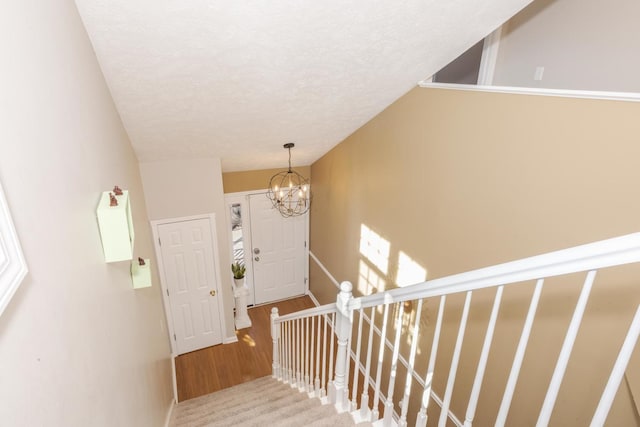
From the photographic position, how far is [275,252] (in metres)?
6.11

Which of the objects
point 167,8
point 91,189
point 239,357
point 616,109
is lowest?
point 239,357

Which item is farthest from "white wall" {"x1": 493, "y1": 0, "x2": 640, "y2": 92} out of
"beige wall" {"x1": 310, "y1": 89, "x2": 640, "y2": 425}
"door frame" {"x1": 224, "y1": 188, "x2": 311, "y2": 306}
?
"door frame" {"x1": 224, "y1": 188, "x2": 311, "y2": 306}

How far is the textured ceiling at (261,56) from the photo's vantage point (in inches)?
78.7

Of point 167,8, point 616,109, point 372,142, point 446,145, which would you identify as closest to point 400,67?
point 446,145

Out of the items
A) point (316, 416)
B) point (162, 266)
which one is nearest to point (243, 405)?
point (316, 416)

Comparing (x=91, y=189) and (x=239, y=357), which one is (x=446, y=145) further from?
(x=239, y=357)

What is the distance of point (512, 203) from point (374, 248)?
1.92 meters

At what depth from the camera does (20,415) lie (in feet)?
2.54

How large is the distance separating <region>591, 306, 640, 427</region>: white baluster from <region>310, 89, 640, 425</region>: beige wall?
4.69 feet

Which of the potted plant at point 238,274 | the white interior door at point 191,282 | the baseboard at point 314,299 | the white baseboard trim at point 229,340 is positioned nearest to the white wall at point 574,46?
the white interior door at point 191,282

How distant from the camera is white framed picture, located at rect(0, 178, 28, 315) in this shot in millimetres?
715

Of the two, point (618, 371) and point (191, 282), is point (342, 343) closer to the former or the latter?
point (618, 371)

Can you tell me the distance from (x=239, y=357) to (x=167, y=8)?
4.52 metres

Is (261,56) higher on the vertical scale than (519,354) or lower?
higher
